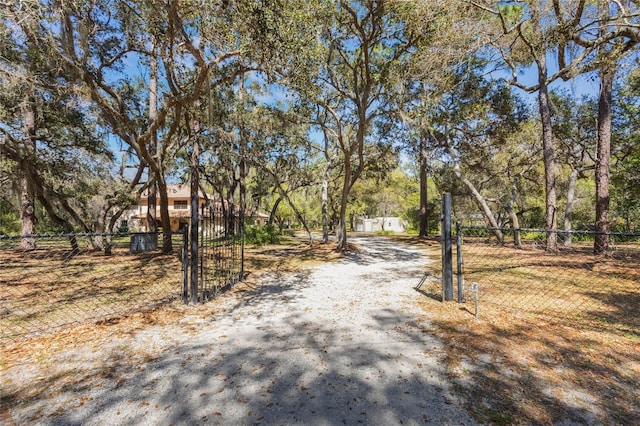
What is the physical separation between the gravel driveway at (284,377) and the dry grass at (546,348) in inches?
11.2

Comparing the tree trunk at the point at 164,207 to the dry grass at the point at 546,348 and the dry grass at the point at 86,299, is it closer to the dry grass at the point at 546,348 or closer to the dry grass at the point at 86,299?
the dry grass at the point at 86,299

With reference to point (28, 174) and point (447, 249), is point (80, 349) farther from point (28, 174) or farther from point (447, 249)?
point (28, 174)

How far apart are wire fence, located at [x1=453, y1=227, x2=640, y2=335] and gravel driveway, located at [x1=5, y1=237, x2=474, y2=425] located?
5.71ft

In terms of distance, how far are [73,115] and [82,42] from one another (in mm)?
6134

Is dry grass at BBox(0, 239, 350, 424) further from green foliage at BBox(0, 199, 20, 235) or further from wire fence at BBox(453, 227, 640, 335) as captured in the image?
green foliage at BBox(0, 199, 20, 235)

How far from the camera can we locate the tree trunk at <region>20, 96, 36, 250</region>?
9297mm

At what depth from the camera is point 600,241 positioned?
8.55 metres

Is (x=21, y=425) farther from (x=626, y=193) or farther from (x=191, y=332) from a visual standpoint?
(x=626, y=193)

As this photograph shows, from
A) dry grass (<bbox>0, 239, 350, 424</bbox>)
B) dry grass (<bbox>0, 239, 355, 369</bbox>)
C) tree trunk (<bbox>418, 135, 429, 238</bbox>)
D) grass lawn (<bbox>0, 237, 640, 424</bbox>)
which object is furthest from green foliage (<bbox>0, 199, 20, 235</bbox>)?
tree trunk (<bbox>418, 135, 429, 238</bbox>)

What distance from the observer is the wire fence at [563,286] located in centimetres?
416

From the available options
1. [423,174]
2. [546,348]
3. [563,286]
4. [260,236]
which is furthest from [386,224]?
[546,348]

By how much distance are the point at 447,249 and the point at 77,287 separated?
23.8 feet

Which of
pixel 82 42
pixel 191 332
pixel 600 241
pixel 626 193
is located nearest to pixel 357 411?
pixel 191 332

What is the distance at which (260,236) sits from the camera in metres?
15.7
